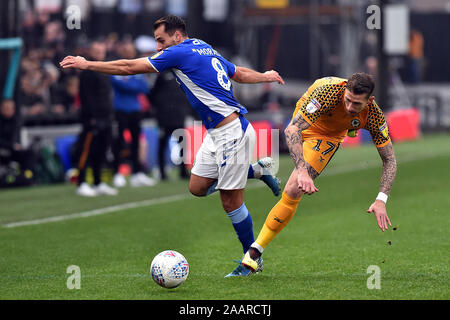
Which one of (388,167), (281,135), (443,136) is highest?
(388,167)

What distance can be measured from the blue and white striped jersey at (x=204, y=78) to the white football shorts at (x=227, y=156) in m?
0.12

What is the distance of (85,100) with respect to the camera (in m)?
13.3

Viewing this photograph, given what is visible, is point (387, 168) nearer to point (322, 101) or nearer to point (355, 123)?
point (355, 123)

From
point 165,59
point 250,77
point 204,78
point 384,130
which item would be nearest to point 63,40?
point 250,77

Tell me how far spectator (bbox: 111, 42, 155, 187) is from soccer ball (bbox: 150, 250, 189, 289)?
7.48 meters

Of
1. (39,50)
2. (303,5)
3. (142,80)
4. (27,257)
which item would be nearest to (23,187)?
(142,80)

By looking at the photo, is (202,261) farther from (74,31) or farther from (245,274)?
(74,31)

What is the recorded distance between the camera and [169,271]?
679 centimetres

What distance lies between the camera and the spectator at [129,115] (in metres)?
14.1

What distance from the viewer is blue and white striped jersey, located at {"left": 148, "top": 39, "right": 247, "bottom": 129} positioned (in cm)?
736

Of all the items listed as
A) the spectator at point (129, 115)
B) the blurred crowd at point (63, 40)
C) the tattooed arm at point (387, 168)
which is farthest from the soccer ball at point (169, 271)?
the blurred crowd at point (63, 40)

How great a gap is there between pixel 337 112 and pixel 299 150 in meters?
0.67

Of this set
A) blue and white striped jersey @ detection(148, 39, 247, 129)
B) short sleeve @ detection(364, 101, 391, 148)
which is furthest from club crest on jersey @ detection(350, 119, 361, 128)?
blue and white striped jersey @ detection(148, 39, 247, 129)

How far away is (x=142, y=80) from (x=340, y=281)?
7777mm
